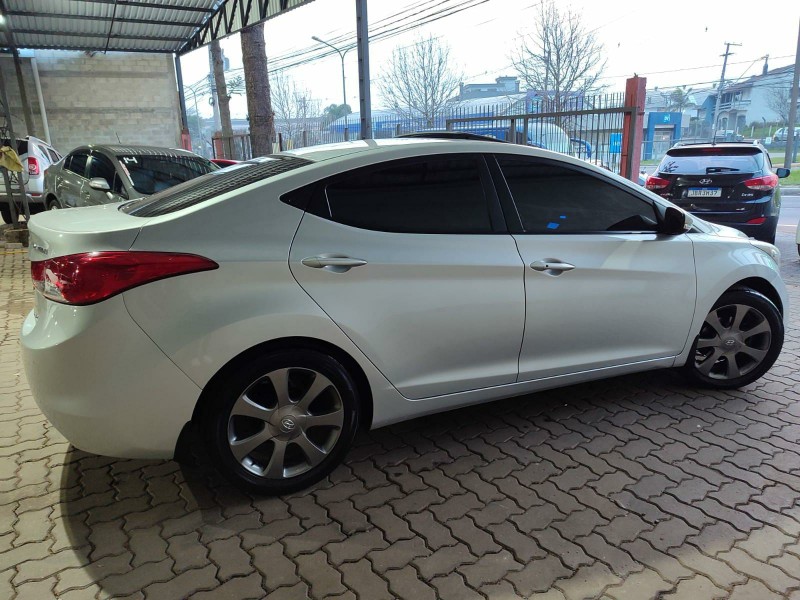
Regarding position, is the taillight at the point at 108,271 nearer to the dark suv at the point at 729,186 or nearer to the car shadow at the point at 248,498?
the car shadow at the point at 248,498

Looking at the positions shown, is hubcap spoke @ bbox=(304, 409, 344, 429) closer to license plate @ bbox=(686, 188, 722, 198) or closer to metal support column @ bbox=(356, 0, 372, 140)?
metal support column @ bbox=(356, 0, 372, 140)

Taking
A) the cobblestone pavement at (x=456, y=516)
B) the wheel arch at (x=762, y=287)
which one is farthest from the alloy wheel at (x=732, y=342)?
the cobblestone pavement at (x=456, y=516)

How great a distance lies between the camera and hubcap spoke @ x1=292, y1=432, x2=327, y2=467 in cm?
264

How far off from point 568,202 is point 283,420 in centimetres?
188

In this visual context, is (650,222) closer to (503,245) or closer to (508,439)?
(503,245)

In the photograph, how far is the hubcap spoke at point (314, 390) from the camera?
2.58 m

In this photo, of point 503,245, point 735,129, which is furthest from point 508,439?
point 735,129

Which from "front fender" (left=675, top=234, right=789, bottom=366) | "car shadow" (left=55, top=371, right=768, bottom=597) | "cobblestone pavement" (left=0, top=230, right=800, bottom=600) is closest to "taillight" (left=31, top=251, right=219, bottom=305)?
"car shadow" (left=55, top=371, right=768, bottom=597)

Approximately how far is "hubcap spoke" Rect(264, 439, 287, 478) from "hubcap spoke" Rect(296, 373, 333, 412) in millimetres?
194

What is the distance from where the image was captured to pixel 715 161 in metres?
8.30

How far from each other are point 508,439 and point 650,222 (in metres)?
1.50

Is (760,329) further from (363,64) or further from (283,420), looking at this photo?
(363,64)

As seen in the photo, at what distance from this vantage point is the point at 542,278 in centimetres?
296

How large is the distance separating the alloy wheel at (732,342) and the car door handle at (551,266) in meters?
1.23
